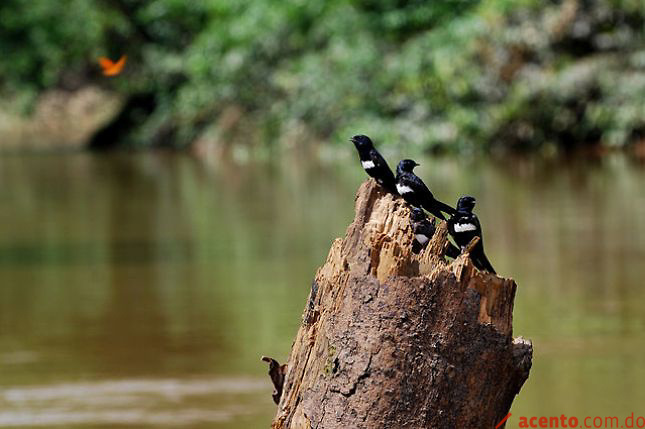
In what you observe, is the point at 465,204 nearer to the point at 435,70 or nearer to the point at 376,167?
the point at 376,167

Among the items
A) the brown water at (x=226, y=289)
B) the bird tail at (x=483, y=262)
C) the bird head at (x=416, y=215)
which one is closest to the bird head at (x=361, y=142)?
the bird head at (x=416, y=215)

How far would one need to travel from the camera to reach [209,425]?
22.2 ft

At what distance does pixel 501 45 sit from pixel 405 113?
2073mm

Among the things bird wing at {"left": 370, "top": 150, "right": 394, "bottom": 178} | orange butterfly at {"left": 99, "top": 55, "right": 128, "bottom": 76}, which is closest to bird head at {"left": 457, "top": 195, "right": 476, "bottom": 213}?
bird wing at {"left": 370, "top": 150, "right": 394, "bottom": 178}

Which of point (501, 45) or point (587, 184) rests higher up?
point (501, 45)

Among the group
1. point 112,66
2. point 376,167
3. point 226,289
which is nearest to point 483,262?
point 376,167

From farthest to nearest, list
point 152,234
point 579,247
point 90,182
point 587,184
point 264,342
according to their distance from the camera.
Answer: point 90,182
point 587,184
point 152,234
point 579,247
point 264,342

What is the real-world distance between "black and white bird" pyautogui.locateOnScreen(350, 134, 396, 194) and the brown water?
2.29m

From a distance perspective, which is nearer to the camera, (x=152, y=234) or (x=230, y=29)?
(x=152, y=234)

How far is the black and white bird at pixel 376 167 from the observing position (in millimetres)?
4602

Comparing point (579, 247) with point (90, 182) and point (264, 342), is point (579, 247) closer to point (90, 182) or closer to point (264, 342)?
point (264, 342)

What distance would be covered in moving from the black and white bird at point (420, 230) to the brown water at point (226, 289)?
255 centimetres

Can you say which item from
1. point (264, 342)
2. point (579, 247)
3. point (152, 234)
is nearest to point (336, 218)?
point (152, 234)

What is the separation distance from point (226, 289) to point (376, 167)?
600 centimetres
